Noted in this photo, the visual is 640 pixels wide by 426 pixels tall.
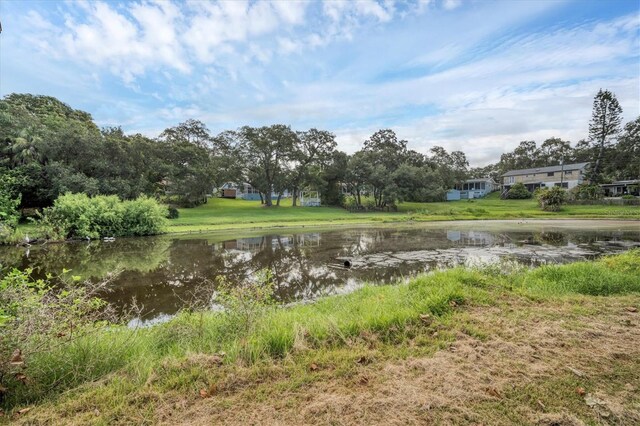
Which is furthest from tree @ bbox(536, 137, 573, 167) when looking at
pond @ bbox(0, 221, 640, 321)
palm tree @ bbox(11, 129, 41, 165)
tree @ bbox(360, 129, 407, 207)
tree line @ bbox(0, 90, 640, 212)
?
palm tree @ bbox(11, 129, 41, 165)

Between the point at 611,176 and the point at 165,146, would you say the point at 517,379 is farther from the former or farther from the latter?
the point at 611,176

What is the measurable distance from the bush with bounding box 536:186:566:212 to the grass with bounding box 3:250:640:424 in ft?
135

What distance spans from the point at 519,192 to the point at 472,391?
6043 cm

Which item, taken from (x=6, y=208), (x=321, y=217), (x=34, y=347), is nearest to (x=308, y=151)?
(x=321, y=217)

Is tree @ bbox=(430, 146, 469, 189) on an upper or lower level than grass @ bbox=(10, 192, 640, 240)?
upper

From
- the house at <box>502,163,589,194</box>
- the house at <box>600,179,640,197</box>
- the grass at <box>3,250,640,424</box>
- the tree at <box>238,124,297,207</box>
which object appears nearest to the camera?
the grass at <box>3,250,640,424</box>

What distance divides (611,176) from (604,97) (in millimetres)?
13456

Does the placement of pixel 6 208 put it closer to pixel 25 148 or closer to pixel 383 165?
pixel 25 148

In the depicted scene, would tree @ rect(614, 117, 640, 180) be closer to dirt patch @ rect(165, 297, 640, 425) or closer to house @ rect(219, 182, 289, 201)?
house @ rect(219, 182, 289, 201)

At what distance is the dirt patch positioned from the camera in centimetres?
242

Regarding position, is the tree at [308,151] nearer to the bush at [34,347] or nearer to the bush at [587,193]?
the bush at [587,193]

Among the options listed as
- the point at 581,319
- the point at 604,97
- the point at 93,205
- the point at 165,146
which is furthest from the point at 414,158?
the point at 581,319

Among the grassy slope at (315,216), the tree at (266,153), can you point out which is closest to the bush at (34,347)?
the grassy slope at (315,216)

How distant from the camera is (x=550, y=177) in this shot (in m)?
56.0
